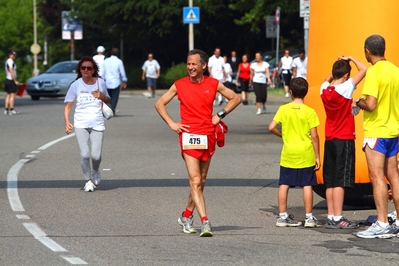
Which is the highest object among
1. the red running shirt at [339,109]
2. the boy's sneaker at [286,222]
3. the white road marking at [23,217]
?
the red running shirt at [339,109]

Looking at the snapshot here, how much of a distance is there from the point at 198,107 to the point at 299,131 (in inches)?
43.7

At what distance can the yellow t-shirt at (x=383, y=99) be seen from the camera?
9.38 meters

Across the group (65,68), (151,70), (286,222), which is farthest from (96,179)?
(151,70)

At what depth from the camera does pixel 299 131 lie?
10.3 meters

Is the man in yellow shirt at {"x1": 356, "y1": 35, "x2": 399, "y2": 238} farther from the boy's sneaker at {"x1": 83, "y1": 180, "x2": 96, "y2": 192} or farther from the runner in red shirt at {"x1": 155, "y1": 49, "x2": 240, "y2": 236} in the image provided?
the boy's sneaker at {"x1": 83, "y1": 180, "x2": 96, "y2": 192}

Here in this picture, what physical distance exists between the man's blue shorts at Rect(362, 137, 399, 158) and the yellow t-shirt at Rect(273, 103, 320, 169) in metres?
0.78

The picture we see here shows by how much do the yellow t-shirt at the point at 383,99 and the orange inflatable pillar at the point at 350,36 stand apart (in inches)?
65.6

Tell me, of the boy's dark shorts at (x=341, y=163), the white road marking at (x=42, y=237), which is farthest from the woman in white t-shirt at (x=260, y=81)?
the white road marking at (x=42, y=237)

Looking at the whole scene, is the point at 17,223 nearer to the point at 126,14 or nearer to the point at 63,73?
the point at 63,73

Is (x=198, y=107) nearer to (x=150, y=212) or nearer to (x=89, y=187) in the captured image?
(x=150, y=212)

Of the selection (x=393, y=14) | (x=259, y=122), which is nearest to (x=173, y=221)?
(x=393, y=14)

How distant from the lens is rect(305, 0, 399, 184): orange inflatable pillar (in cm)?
1135

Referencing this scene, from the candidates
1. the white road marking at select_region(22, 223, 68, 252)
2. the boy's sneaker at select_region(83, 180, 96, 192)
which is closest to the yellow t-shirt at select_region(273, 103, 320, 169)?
the white road marking at select_region(22, 223, 68, 252)

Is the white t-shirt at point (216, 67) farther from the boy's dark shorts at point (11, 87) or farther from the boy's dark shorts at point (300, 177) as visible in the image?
the boy's dark shorts at point (300, 177)
